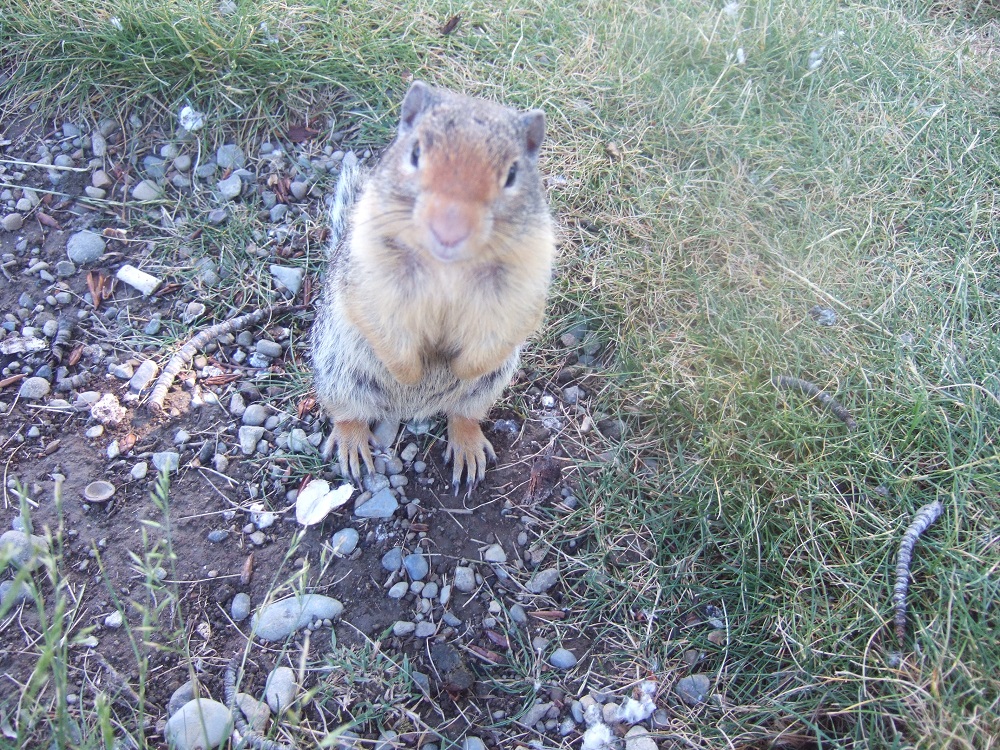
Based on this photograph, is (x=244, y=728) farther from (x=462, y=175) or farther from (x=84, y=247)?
(x=84, y=247)

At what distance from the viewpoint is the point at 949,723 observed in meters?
2.42

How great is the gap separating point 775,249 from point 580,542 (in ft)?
5.85

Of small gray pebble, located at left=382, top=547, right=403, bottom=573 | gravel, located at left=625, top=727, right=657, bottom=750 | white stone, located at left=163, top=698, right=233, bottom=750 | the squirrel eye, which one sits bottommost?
white stone, located at left=163, top=698, right=233, bottom=750

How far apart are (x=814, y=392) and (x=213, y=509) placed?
2541 mm

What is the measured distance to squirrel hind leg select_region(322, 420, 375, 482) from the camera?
11.0 feet

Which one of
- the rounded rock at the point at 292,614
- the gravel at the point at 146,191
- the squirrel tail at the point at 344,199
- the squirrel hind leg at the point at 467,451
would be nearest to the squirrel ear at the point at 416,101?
the squirrel tail at the point at 344,199

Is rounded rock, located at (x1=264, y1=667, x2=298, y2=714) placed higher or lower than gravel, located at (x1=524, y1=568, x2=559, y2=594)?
lower

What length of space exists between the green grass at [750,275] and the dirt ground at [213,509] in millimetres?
286

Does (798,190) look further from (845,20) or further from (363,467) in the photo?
(363,467)

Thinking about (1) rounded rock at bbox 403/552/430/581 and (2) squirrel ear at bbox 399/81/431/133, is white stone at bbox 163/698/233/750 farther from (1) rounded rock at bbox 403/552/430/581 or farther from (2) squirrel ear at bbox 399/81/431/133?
(2) squirrel ear at bbox 399/81/431/133

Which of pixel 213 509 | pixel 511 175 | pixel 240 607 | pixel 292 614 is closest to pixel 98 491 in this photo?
pixel 213 509

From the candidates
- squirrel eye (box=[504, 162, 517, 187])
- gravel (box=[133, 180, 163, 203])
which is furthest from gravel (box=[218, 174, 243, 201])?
squirrel eye (box=[504, 162, 517, 187])

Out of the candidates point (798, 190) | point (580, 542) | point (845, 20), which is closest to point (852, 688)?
point (580, 542)

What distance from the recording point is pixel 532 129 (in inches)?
102
